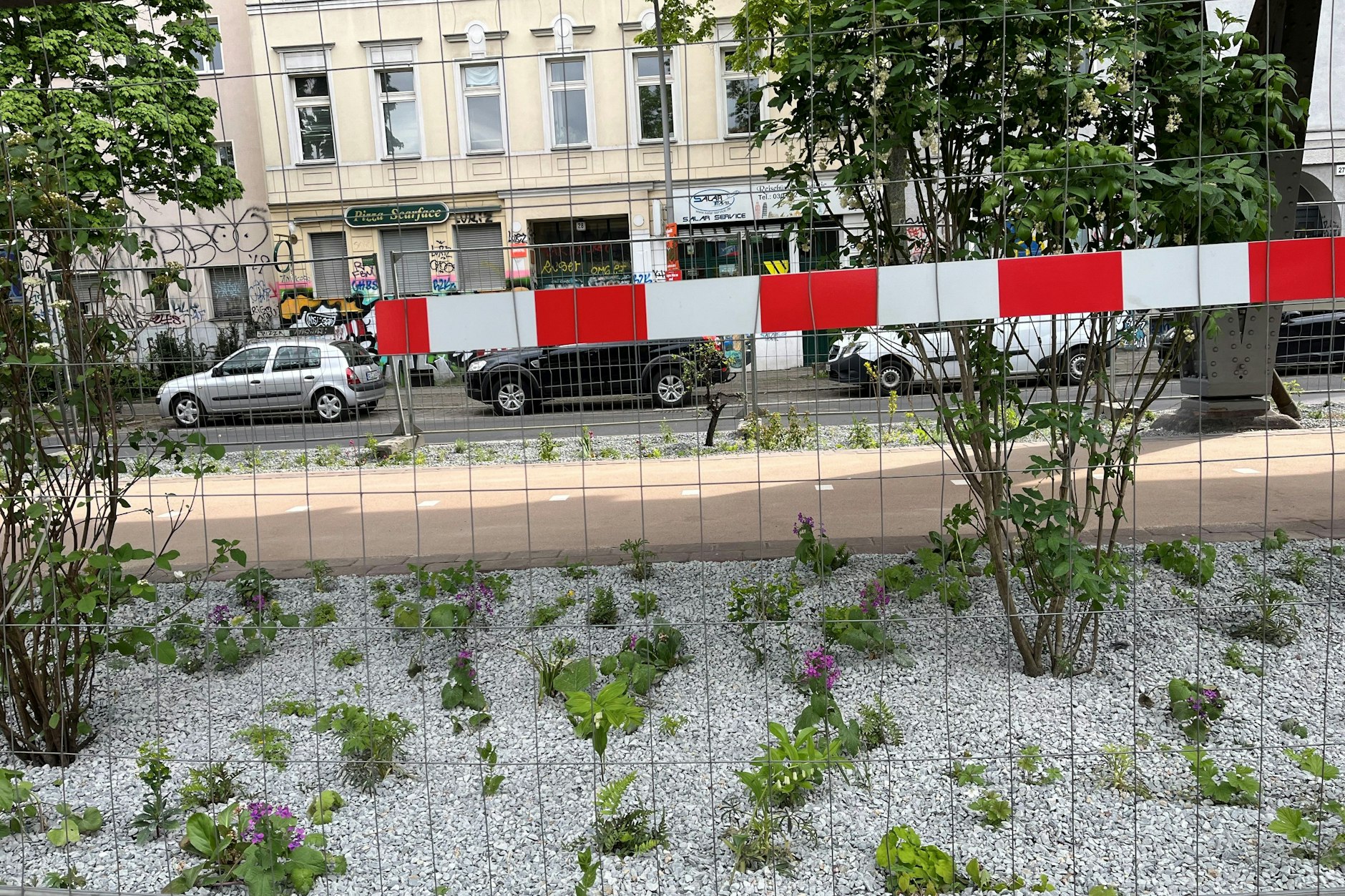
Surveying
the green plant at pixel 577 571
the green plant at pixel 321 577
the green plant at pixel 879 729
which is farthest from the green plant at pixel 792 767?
the green plant at pixel 321 577

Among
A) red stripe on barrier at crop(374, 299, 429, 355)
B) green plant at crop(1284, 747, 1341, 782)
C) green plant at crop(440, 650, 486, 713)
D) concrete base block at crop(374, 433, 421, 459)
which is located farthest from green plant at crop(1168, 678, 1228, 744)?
concrete base block at crop(374, 433, 421, 459)

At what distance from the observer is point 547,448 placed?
28.5 feet

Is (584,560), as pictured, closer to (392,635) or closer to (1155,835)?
(392,635)

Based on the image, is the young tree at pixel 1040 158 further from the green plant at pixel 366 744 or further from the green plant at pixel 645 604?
the green plant at pixel 366 744

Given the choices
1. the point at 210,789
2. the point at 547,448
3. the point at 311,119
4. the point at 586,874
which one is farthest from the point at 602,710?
the point at 311,119

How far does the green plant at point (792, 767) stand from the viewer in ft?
8.64

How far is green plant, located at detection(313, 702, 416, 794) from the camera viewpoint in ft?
9.64

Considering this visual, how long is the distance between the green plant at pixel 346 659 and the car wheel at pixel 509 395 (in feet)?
8.71

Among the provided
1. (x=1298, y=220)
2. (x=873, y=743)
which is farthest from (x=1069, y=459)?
(x=1298, y=220)

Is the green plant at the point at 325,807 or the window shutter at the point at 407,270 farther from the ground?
the window shutter at the point at 407,270

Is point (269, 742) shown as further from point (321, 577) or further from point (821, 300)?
point (821, 300)

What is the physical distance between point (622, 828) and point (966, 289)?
1862 mm

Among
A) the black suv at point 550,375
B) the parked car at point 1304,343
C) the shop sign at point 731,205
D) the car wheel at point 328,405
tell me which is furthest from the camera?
the parked car at point 1304,343

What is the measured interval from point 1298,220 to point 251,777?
6.19m
